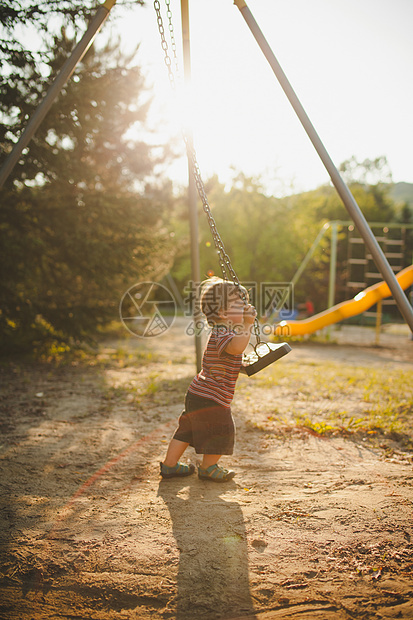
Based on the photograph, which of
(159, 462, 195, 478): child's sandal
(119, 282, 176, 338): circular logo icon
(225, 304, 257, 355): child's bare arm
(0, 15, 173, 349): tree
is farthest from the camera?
(119, 282, 176, 338): circular logo icon

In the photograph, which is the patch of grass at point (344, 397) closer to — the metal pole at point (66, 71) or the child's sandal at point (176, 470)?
the child's sandal at point (176, 470)

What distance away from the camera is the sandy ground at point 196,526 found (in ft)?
5.43

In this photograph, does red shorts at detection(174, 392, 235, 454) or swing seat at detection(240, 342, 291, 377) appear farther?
red shorts at detection(174, 392, 235, 454)

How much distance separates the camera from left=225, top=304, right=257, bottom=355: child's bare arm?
2.50m

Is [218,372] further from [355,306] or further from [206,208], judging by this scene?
[355,306]

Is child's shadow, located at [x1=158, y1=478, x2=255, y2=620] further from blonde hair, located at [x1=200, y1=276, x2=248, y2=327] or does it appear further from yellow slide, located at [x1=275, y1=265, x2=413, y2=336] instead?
yellow slide, located at [x1=275, y1=265, x2=413, y2=336]

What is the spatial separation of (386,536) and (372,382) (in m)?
3.77

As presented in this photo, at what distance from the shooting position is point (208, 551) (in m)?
1.93

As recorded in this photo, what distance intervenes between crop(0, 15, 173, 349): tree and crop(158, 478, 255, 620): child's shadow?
13.7 ft

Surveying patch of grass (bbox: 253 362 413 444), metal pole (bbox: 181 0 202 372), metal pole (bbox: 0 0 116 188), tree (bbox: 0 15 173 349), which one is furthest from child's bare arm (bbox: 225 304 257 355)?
tree (bbox: 0 15 173 349)

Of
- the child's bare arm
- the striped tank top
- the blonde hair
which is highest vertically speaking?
the blonde hair

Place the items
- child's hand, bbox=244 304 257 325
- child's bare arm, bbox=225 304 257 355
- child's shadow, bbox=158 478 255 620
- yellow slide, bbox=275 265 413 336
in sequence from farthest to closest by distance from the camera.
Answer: yellow slide, bbox=275 265 413 336 < child's hand, bbox=244 304 257 325 < child's bare arm, bbox=225 304 257 355 < child's shadow, bbox=158 478 255 620

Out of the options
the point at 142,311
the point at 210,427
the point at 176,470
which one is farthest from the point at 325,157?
the point at 142,311

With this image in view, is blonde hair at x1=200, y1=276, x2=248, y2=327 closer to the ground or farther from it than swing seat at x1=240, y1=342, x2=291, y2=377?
farther from it
